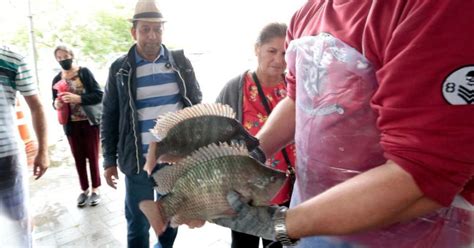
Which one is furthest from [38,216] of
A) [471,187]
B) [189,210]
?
[471,187]

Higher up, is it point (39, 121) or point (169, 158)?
point (169, 158)

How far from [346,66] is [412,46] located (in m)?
0.28

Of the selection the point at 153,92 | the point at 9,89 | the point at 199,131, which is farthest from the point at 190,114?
the point at 9,89

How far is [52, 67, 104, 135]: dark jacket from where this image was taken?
472 centimetres

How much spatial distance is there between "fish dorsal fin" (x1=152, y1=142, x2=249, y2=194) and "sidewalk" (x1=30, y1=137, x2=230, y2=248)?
2822 millimetres

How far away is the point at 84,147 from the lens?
5.05 metres

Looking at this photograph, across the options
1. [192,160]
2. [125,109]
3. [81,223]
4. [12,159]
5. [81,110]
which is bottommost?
[81,223]

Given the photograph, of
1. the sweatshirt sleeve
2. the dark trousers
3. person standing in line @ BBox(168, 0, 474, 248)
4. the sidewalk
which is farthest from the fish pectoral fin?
the dark trousers

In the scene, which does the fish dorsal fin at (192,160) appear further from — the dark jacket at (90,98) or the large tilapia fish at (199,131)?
the dark jacket at (90,98)

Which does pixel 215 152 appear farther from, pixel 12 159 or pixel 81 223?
pixel 81 223

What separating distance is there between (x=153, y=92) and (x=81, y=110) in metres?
2.01

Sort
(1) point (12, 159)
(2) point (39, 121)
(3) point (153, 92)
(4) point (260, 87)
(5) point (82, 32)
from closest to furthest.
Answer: (1) point (12, 159)
(4) point (260, 87)
(2) point (39, 121)
(3) point (153, 92)
(5) point (82, 32)

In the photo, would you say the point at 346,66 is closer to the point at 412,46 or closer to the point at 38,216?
the point at 412,46

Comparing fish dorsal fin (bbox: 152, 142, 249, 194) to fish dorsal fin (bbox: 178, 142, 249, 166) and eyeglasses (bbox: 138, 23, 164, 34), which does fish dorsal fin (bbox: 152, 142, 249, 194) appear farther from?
eyeglasses (bbox: 138, 23, 164, 34)
